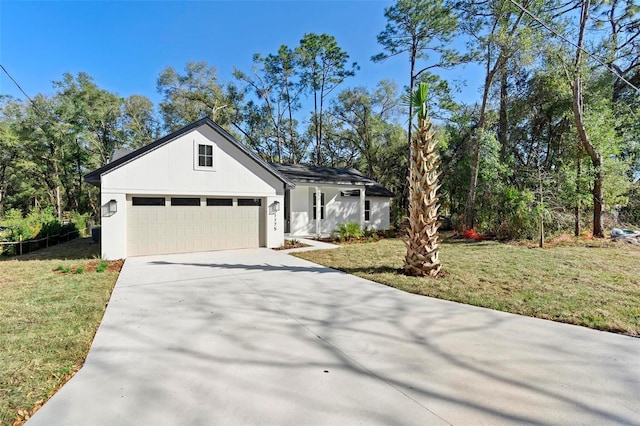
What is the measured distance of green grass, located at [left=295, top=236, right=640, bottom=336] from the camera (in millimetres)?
4547

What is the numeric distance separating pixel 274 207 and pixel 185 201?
325cm

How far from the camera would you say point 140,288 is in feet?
19.6

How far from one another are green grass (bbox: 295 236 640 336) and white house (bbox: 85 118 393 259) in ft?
9.80

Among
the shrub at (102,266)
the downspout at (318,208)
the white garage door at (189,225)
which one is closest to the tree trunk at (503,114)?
the downspout at (318,208)

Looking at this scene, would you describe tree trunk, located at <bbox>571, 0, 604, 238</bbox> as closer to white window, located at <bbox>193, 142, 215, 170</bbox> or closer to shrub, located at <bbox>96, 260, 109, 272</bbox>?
white window, located at <bbox>193, 142, 215, 170</bbox>

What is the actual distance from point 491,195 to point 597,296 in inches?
375

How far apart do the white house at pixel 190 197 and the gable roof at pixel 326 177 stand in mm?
3021

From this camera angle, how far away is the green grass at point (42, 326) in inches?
106

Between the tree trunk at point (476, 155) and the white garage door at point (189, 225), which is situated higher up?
the tree trunk at point (476, 155)

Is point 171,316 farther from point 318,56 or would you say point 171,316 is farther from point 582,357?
point 318,56

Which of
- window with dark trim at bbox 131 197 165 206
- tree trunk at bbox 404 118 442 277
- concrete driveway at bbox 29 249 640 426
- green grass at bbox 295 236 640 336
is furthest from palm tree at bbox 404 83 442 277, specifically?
window with dark trim at bbox 131 197 165 206

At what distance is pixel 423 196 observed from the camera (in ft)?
21.8

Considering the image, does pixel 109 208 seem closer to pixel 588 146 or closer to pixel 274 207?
pixel 274 207

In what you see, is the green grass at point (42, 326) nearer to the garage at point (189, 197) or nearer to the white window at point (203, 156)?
the garage at point (189, 197)
